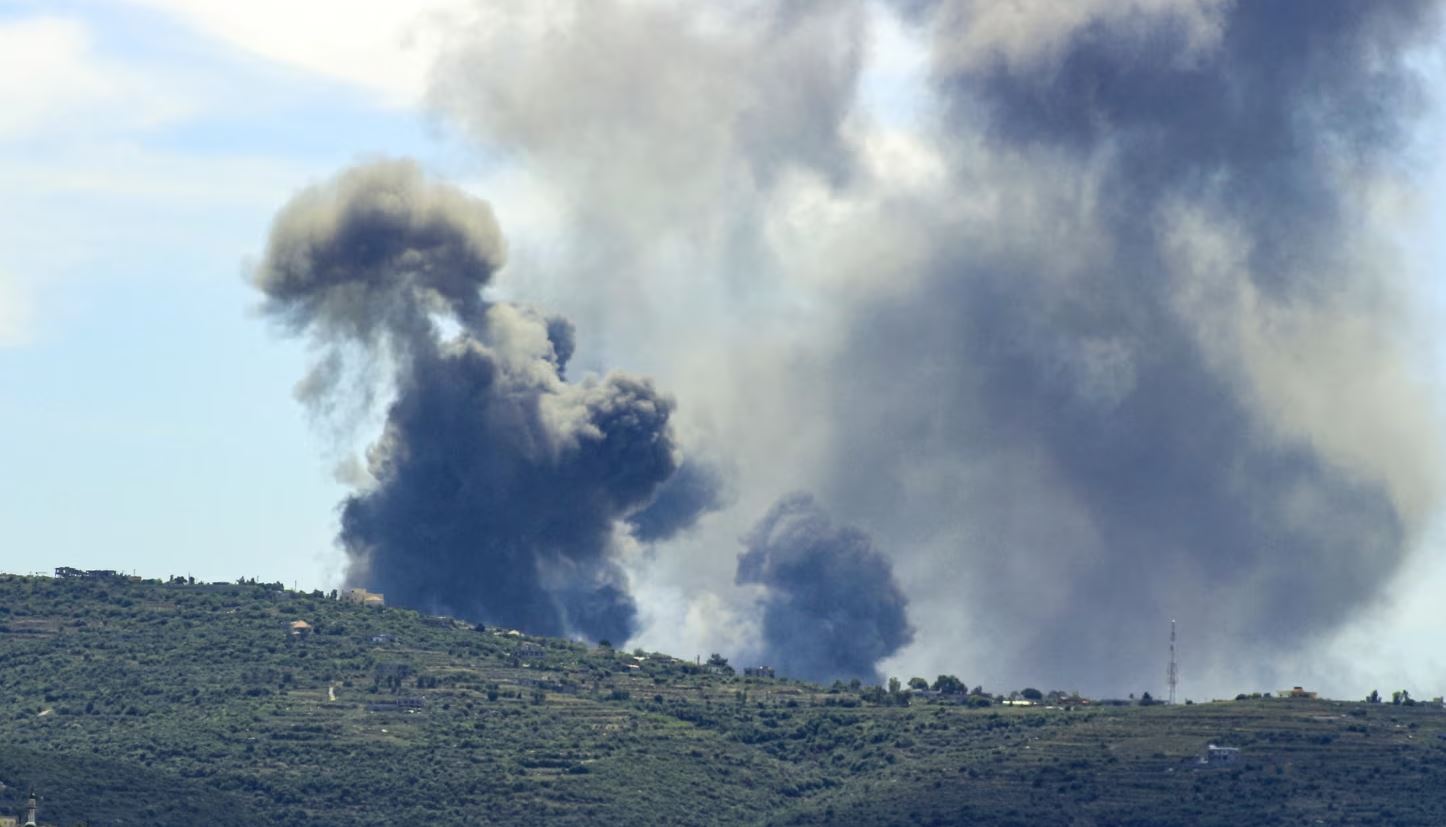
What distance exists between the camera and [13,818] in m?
199

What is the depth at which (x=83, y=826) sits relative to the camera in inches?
7869

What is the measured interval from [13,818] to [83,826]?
380 centimetres
